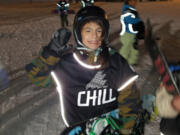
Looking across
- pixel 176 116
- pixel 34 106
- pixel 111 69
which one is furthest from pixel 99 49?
pixel 34 106

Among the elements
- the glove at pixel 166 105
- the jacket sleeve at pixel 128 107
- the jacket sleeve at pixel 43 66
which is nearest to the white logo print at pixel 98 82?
the jacket sleeve at pixel 128 107

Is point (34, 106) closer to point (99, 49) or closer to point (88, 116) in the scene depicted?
point (88, 116)

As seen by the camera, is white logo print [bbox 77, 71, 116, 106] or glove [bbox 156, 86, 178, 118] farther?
white logo print [bbox 77, 71, 116, 106]

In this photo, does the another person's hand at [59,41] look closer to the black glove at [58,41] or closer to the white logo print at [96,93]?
the black glove at [58,41]

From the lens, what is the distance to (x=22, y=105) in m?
2.99

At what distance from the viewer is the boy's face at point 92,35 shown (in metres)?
1.41

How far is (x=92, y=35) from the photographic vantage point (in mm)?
1406

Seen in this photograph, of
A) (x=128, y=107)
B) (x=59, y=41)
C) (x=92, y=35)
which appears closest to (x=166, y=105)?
(x=128, y=107)

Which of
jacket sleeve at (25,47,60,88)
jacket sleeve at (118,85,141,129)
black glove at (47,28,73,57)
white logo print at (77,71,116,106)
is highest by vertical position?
black glove at (47,28,73,57)

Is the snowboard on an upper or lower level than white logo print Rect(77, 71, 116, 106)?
upper

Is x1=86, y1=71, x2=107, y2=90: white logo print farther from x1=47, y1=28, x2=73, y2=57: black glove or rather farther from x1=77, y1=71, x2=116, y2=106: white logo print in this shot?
x1=47, y1=28, x2=73, y2=57: black glove

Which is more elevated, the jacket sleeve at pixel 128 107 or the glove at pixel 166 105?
the glove at pixel 166 105

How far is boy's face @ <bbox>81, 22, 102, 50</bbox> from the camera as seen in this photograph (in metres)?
1.41

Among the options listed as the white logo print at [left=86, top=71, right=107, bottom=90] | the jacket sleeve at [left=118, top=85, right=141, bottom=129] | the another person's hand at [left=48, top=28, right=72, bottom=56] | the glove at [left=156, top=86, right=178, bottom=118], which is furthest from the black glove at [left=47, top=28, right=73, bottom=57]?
the glove at [left=156, top=86, right=178, bottom=118]
